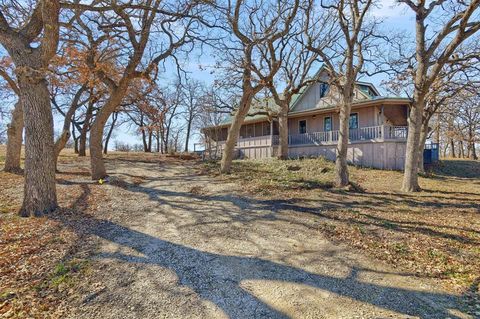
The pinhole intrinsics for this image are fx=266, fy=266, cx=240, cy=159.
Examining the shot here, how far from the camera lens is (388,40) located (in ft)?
43.5

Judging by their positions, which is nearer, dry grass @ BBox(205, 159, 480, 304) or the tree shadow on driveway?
the tree shadow on driveway

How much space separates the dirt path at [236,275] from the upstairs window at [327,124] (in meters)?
16.0

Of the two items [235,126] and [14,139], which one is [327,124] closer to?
[235,126]

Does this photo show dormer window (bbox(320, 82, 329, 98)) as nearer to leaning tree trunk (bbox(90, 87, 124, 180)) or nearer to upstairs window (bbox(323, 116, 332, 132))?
upstairs window (bbox(323, 116, 332, 132))

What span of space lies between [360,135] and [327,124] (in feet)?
11.9

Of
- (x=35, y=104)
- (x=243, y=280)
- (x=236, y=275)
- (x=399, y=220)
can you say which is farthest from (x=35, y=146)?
(x=399, y=220)

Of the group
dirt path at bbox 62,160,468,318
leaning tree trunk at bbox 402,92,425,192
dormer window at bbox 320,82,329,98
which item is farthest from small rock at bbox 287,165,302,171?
dirt path at bbox 62,160,468,318

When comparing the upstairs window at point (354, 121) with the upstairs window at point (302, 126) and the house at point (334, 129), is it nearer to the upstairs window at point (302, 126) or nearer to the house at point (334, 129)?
the house at point (334, 129)

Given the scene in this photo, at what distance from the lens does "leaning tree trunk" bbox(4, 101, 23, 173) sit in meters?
12.2

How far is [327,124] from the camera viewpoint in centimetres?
2164

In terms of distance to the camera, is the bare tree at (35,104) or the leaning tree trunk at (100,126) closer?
the bare tree at (35,104)

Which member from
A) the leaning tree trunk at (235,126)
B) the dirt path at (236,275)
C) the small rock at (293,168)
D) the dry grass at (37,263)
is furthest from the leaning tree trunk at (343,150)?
the dry grass at (37,263)

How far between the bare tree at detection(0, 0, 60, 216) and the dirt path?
1.53 m

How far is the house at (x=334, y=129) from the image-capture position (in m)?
17.4
